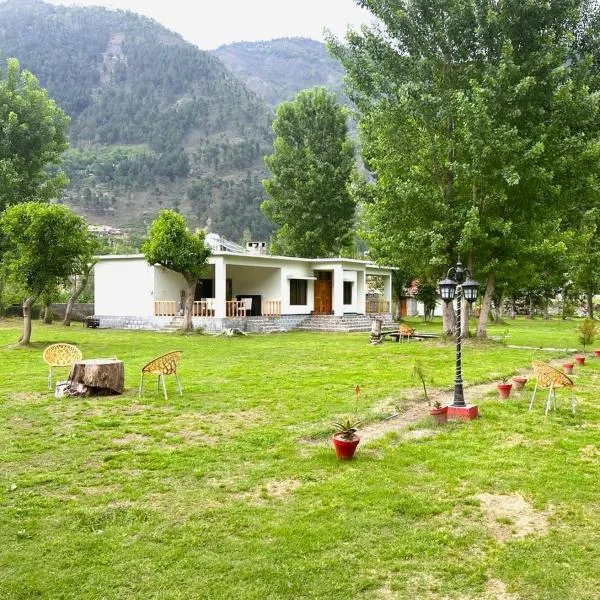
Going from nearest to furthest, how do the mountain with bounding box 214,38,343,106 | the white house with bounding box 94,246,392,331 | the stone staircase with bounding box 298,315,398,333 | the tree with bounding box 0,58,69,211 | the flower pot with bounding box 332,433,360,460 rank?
1. the flower pot with bounding box 332,433,360,460
2. the tree with bounding box 0,58,69,211
3. the white house with bounding box 94,246,392,331
4. the stone staircase with bounding box 298,315,398,333
5. the mountain with bounding box 214,38,343,106

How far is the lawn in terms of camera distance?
3506 millimetres

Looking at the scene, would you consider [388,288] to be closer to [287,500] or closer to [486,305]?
[486,305]

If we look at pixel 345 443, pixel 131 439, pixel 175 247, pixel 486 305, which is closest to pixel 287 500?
pixel 345 443

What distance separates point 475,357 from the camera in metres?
15.1

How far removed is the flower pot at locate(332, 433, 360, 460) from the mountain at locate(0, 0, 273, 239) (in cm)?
7150

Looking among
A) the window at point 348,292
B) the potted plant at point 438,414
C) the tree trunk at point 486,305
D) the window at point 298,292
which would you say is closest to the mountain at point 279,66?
the window at point 348,292

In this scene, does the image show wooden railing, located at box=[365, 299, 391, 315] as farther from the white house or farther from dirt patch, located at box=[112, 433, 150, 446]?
dirt patch, located at box=[112, 433, 150, 446]

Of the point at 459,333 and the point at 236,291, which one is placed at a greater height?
the point at 236,291

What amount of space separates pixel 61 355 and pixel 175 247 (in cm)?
1102

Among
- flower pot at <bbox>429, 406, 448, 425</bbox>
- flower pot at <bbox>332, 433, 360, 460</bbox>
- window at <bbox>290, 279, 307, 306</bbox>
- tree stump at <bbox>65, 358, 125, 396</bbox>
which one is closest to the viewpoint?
flower pot at <bbox>332, 433, 360, 460</bbox>

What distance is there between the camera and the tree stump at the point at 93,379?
29.9 ft

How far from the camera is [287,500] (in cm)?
475

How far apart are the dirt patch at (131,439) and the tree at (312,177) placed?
87.5ft

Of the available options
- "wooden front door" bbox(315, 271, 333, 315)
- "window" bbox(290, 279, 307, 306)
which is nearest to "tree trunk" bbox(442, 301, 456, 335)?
"window" bbox(290, 279, 307, 306)
